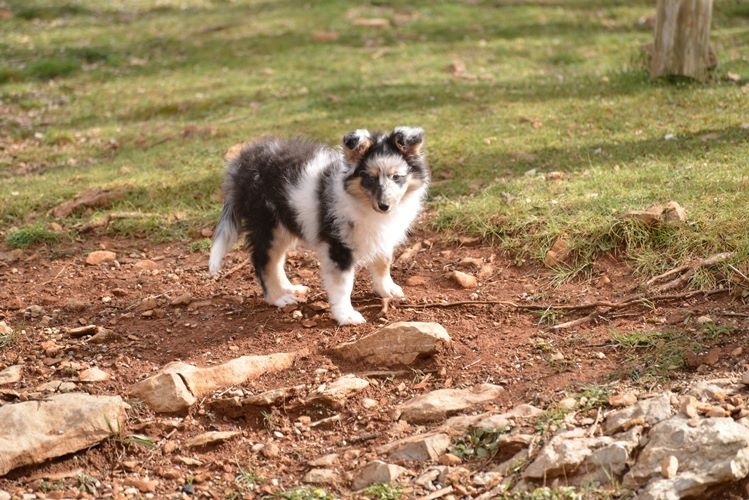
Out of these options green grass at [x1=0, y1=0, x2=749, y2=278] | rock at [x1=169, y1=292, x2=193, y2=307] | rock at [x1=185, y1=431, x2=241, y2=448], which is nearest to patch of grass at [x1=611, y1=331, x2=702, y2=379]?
green grass at [x1=0, y1=0, x2=749, y2=278]

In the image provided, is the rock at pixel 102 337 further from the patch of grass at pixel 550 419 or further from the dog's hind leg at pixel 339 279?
the patch of grass at pixel 550 419

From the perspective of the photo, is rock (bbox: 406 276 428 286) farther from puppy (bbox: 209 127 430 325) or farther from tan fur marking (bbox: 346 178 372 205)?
tan fur marking (bbox: 346 178 372 205)

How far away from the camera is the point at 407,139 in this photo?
21.7 ft

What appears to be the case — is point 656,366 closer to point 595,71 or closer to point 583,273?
point 583,273

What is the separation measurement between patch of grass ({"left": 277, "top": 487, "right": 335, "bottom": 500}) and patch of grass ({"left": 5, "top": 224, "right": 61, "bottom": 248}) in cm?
451

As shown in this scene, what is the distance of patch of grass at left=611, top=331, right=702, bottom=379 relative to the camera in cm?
570

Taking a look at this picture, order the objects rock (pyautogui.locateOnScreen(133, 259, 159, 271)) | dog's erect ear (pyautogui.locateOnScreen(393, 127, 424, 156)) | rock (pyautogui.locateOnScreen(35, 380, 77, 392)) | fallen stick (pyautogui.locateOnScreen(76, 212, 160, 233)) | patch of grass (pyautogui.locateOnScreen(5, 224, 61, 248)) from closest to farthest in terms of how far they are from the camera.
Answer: rock (pyautogui.locateOnScreen(35, 380, 77, 392))
dog's erect ear (pyautogui.locateOnScreen(393, 127, 424, 156))
rock (pyautogui.locateOnScreen(133, 259, 159, 271))
patch of grass (pyautogui.locateOnScreen(5, 224, 61, 248))
fallen stick (pyautogui.locateOnScreen(76, 212, 160, 233))

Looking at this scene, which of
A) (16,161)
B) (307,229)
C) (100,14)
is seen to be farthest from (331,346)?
(100,14)

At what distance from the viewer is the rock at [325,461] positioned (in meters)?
5.34

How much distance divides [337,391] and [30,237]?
4.03 meters

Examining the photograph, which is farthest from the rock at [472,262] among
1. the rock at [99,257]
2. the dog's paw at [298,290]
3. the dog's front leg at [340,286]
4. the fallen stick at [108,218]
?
the fallen stick at [108,218]

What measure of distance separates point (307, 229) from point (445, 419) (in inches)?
74.8

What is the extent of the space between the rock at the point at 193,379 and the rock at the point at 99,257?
7.56 feet

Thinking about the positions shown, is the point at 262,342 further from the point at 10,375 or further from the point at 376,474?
the point at 376,474
